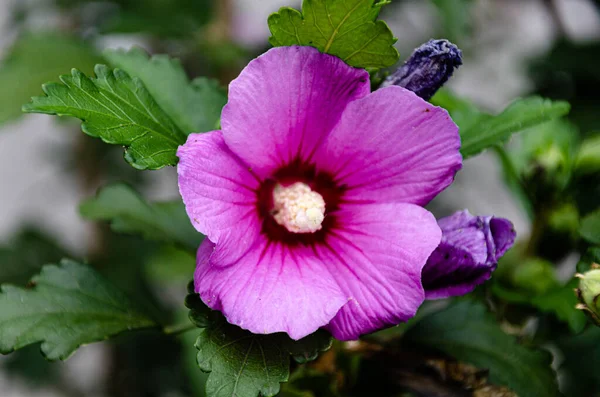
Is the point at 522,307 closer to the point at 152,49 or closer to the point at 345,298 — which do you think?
the point at 345,298

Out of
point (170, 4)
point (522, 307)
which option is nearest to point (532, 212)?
point (522, 307)

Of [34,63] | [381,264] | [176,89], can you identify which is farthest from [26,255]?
[381,264]

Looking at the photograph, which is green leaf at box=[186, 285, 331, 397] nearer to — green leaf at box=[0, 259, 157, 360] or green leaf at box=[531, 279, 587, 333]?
green leaf at box=[0, 259, 157, 360]

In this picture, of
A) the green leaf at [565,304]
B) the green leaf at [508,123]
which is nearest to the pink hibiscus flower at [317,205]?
the green leaf at [508,123]

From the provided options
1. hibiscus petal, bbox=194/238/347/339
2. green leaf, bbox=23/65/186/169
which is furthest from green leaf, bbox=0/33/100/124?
hibiscus petal, bbox=194/238/347/339

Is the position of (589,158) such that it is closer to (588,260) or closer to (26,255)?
(588,260)

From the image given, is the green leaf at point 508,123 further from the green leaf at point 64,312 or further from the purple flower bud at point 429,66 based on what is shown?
the green leaf at point 64,312
